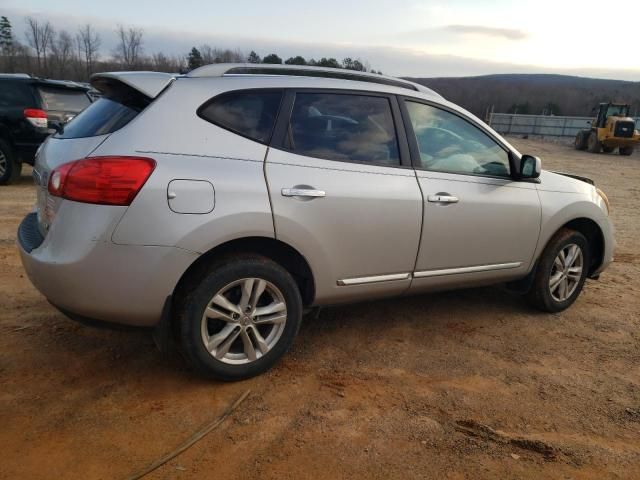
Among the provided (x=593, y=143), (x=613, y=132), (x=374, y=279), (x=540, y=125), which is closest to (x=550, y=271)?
(x=374, y=279)

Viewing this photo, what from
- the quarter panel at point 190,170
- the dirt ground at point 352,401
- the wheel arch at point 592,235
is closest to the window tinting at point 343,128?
the quarter panel at point 190,170

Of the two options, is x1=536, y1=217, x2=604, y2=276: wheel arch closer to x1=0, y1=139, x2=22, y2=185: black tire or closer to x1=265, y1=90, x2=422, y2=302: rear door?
x1=265, y1=90, x2=422, y2=302: rear door

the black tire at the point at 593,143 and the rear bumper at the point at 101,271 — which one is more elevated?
the rear bumper at the point at 101,271

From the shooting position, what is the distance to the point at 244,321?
3.00 metres

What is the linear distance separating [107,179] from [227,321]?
0.99 meters

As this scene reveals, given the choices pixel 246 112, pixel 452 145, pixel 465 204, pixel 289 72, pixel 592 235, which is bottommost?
pixel 592 235

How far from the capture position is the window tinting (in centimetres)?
318

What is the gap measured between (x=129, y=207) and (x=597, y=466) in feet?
8.57

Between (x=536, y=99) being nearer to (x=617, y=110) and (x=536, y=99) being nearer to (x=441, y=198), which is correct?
(x=617, y=110)

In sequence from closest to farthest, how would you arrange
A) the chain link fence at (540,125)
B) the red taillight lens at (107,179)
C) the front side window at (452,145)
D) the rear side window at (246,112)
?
the red taillight lens at (107,179), the rear side window at (246,112), the front side window at (452,145), the chain link fence at (540,125)

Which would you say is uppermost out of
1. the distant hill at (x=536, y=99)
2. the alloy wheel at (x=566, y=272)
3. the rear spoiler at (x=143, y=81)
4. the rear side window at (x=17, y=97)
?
the distant hill at (x=536, y=99)

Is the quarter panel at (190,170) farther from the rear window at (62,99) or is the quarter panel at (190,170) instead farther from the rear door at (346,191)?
the rear window at (62,99)

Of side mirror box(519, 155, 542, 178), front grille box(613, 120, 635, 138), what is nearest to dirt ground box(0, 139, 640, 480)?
side mirror box(519, 155, 542, 178)

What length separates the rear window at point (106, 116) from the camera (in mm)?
2865
